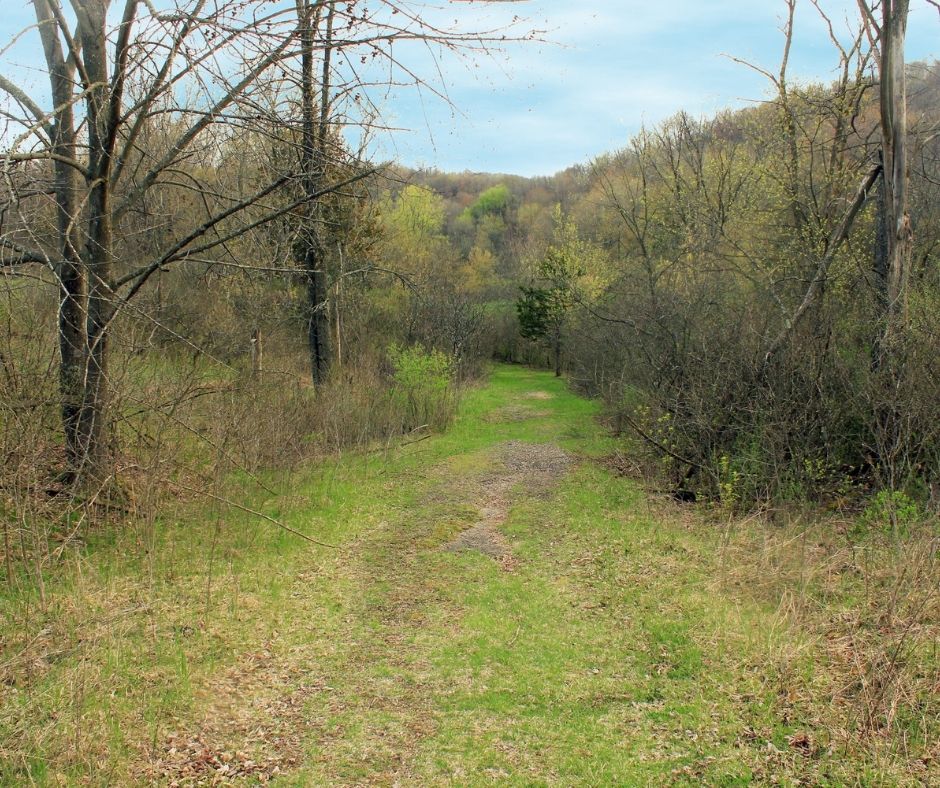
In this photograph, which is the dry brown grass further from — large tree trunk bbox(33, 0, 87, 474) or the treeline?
large tree trunk bbox(33, 0, 87, 474)

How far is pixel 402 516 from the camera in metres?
8.39

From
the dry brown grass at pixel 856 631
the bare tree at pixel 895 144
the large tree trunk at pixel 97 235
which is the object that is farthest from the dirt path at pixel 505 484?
the bare tree at pixel 895 144

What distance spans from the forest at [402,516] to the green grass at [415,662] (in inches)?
1.1

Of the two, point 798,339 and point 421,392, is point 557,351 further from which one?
point 798,339

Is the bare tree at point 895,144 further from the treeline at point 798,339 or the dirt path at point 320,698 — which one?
the dirt path at point 320,698

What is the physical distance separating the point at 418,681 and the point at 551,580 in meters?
2.18

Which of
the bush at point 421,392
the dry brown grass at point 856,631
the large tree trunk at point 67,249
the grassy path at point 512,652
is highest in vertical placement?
→ the large tree trunk at point 67,249

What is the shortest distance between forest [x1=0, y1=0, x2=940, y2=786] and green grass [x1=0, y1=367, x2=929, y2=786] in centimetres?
3

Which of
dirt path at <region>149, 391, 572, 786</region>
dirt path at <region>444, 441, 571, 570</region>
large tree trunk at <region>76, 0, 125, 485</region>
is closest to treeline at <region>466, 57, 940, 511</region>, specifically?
dirt path at <region>444, 441, 571, 570</region>

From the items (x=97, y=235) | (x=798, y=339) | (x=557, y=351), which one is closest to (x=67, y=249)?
(x=97, y=235)

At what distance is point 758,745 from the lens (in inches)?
147

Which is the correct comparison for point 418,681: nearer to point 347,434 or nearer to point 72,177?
point 72,177

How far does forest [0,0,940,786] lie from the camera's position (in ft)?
12.5

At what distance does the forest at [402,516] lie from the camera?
382cm
